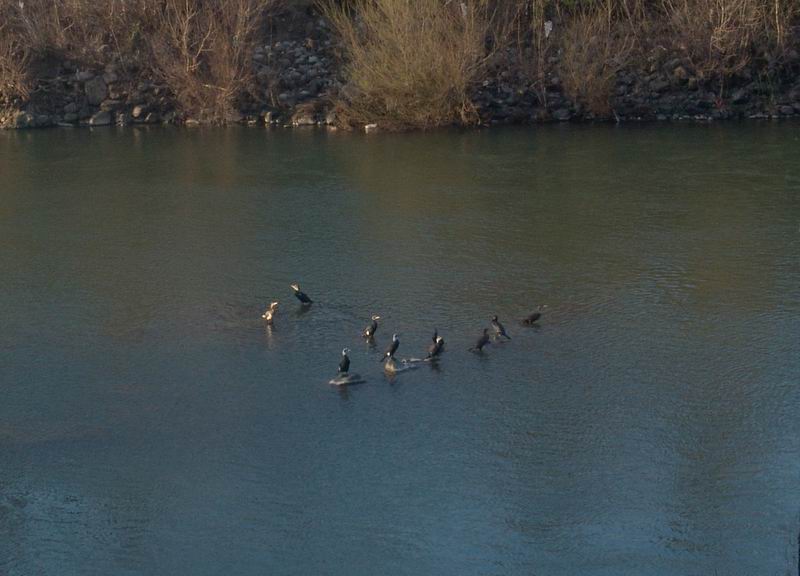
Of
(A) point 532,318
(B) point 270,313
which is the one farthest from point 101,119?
(A) point 532,318

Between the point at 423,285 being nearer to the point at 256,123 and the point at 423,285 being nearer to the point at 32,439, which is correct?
the point at 32,439

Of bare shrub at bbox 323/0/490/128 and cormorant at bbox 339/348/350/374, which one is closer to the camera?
cormorant at bbox 339/348/350/374

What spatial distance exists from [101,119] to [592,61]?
1351 cm

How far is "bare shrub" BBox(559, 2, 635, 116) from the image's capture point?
29.1 metres

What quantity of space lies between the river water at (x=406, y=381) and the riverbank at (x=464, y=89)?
8607 millimetres

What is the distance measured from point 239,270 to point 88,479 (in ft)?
20.1

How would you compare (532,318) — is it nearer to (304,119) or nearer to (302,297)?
(302,297)

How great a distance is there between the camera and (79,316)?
A: 44.4ft

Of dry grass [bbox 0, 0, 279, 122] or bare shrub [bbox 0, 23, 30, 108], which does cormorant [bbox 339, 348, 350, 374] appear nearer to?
dry grass [bbox 0, 0, 279, 122]

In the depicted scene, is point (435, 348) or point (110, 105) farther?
point (110, 105)

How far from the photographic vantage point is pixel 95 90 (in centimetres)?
3225

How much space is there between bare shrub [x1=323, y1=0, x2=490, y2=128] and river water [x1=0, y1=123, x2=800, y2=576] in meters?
7.32

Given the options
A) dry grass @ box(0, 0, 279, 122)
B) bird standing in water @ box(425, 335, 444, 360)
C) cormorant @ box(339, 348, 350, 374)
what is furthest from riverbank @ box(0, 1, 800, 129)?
cormorant @ box(339, 348, 350, 374)

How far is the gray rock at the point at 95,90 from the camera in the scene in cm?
3209
